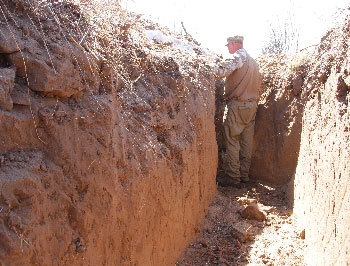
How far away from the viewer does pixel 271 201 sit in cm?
555

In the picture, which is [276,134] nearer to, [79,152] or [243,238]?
[243,238]

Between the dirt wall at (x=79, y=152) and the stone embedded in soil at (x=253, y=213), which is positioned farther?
the stone embedded in soil at (x=253, y=213)

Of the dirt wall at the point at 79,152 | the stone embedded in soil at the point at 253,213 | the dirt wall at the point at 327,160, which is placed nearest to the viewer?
the dirt wall at the point at 79,152

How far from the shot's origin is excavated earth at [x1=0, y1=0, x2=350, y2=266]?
6.91 feet

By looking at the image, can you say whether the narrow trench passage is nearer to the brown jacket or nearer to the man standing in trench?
the man standing in trench

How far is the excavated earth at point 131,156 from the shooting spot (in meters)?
2.11

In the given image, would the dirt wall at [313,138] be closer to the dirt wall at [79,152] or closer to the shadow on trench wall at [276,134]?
the shadow on trench wall at [276,134]

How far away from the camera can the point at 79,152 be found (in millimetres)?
2363

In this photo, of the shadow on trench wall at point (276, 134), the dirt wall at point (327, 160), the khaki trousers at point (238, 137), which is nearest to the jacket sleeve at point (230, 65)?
the khaki trousers at point (238, 137)

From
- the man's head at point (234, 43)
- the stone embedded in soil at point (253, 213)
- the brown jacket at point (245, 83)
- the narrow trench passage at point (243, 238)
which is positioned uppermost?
the man's head at point (234, 43)

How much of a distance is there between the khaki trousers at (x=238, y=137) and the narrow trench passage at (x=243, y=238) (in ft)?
2.65

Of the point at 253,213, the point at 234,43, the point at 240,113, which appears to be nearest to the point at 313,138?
→ the point at 253,213

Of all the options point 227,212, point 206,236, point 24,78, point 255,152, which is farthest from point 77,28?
point 255,152

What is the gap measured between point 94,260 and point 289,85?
4.37 m
